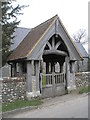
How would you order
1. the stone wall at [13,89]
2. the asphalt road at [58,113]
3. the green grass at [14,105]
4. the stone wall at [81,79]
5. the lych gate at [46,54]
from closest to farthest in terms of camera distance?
1. the asphalt road at [58,113]
2. the green grass at [14,105]
3. the stone wall at [13,89]
4. the lych gate at [46,54]
5. the stone wall at [81,79]

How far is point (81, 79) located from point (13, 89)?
5.93 meters

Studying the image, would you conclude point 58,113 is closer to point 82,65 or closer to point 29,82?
point 29,82

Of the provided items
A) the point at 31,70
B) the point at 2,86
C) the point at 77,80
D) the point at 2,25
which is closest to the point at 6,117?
the point at 2,86

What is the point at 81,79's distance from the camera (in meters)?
14.4

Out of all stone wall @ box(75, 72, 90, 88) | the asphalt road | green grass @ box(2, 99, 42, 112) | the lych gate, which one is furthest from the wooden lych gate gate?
the asphalt road

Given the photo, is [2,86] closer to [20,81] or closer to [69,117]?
[20,81]

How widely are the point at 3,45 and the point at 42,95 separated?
4002 millimetres

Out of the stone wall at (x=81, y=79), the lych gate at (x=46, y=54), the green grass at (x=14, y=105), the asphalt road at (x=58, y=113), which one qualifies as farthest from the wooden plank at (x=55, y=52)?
the asphalt road at (x=58, y=113)

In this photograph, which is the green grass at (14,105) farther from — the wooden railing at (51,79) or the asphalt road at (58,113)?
the wooden railing at (51,79)

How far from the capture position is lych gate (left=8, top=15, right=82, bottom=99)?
444 inches

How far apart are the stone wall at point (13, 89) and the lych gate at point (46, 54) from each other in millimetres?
355

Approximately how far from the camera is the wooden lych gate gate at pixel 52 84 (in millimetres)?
11969

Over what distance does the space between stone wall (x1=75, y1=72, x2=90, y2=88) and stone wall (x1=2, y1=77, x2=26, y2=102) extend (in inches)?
184

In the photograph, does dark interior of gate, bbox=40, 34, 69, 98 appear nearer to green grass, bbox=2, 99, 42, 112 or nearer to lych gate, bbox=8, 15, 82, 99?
lych gate, bbox=8, 15, 82, 99
